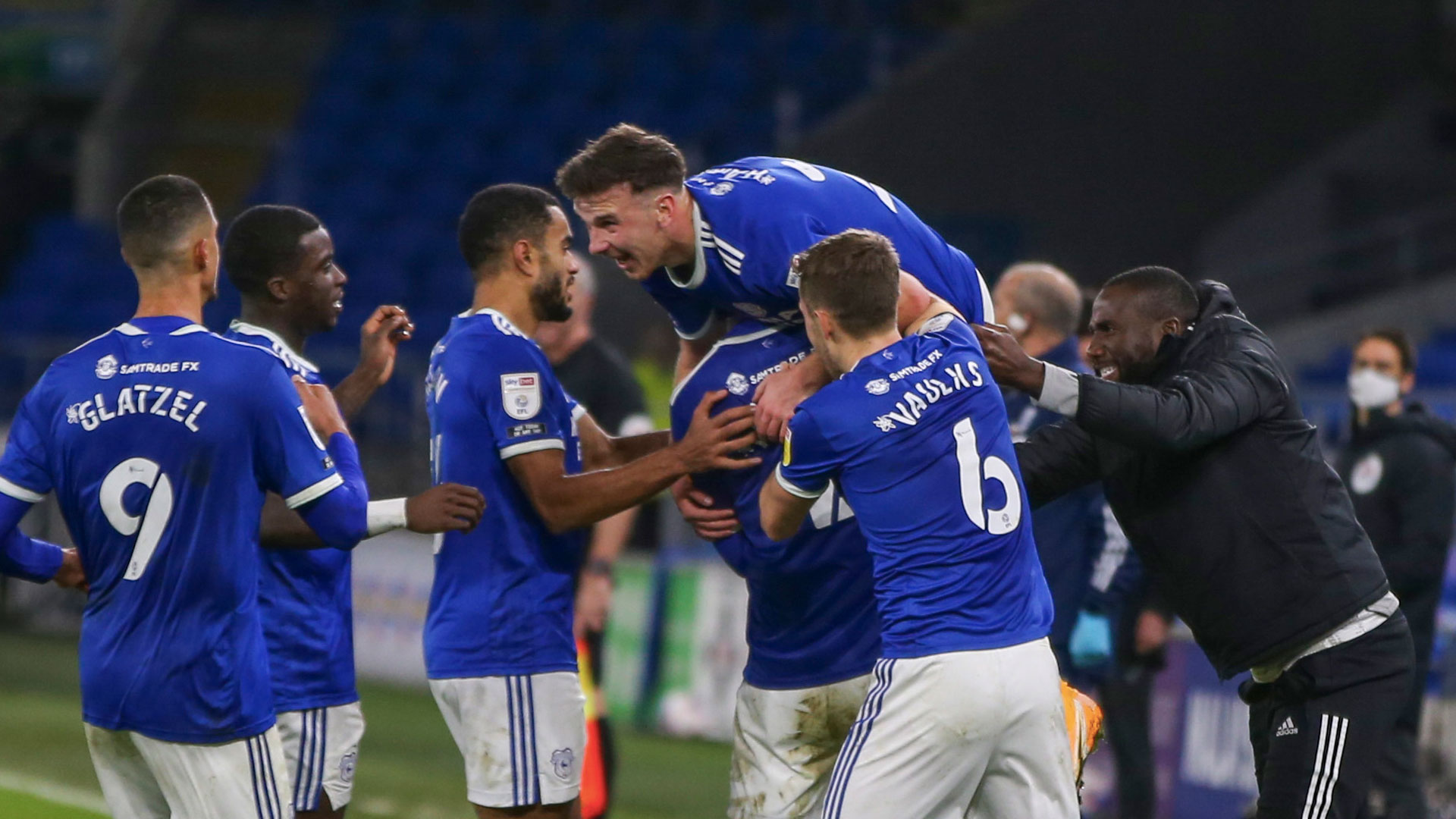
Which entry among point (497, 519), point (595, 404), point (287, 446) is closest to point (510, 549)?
point (497, 519)

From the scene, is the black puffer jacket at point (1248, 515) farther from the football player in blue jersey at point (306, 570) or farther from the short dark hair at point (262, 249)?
the short dark hair at point (262, 249)

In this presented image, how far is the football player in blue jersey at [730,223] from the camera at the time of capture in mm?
4875

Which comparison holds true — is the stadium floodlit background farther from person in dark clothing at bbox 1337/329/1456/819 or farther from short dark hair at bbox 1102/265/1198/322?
short dark hair at bbox 1102/265/1198/322

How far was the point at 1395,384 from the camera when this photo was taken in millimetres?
7766

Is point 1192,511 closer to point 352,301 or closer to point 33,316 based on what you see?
point 352,301

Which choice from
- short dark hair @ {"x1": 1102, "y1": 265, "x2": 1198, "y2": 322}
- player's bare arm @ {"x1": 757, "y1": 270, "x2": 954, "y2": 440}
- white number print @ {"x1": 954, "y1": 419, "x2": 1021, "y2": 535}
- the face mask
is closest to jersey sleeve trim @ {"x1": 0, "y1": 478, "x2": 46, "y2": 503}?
player's bare arm @ {"x1": 757, "y1": 270, "x2": 954, "y2": 440}

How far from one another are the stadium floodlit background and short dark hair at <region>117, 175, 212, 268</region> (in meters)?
8.68

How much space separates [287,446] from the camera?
14.6ft

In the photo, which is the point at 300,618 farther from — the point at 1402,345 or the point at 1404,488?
the point at 1402,345

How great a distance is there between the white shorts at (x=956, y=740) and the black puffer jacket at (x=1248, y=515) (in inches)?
32.4

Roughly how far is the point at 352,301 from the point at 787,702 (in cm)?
1351

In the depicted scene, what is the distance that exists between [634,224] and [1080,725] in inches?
71.0

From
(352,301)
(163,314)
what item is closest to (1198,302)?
(163,314)

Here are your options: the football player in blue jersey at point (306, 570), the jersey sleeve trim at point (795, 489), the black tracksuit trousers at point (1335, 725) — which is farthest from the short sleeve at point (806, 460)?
the black tracksuit trousers at point (1335, 725)
